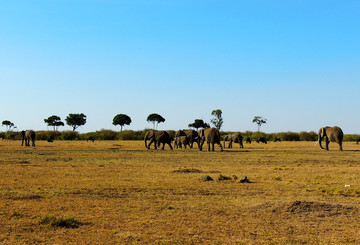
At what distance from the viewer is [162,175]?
59.1ft

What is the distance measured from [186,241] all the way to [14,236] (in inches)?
134

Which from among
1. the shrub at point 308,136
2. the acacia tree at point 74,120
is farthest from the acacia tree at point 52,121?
the shrub at point 308,136

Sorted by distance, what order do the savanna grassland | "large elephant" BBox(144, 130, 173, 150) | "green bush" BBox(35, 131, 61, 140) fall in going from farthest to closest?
"green bush" BBox(35, 131, 61, 140) < "large elephant" BBox(144, 130, 173, 150) < the savanna grassland

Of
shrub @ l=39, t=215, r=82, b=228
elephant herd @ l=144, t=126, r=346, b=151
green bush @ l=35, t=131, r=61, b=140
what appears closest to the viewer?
shrub @ l=39, t=215, r=82, b=228

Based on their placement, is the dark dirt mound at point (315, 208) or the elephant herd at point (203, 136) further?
the elephant herd at point (203, 136)

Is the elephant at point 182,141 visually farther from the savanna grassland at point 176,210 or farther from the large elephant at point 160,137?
the savanna grassland at point 176,210

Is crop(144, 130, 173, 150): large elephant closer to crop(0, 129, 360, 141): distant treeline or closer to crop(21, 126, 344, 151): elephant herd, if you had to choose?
crop(21, 126, 344, 151): elephant herd

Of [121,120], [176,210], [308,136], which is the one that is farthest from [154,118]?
[176,210]

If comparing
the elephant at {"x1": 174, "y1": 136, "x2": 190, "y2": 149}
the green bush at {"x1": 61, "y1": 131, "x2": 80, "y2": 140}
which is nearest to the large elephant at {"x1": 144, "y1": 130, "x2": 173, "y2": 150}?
the elephant at {"x1": 174, "y1": 136, "x2": 190, "y2": 149}

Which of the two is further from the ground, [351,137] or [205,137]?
[351,137]

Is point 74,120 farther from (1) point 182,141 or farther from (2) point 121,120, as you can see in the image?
(1) point 182,141

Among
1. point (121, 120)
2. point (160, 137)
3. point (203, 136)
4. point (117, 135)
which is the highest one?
point (121, 120)

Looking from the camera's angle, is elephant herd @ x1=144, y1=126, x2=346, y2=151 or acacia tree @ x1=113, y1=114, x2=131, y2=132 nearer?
elephant herd @ x1=144, y1=126, x2=346, y2=151

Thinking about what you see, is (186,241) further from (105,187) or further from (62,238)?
(105,187)
